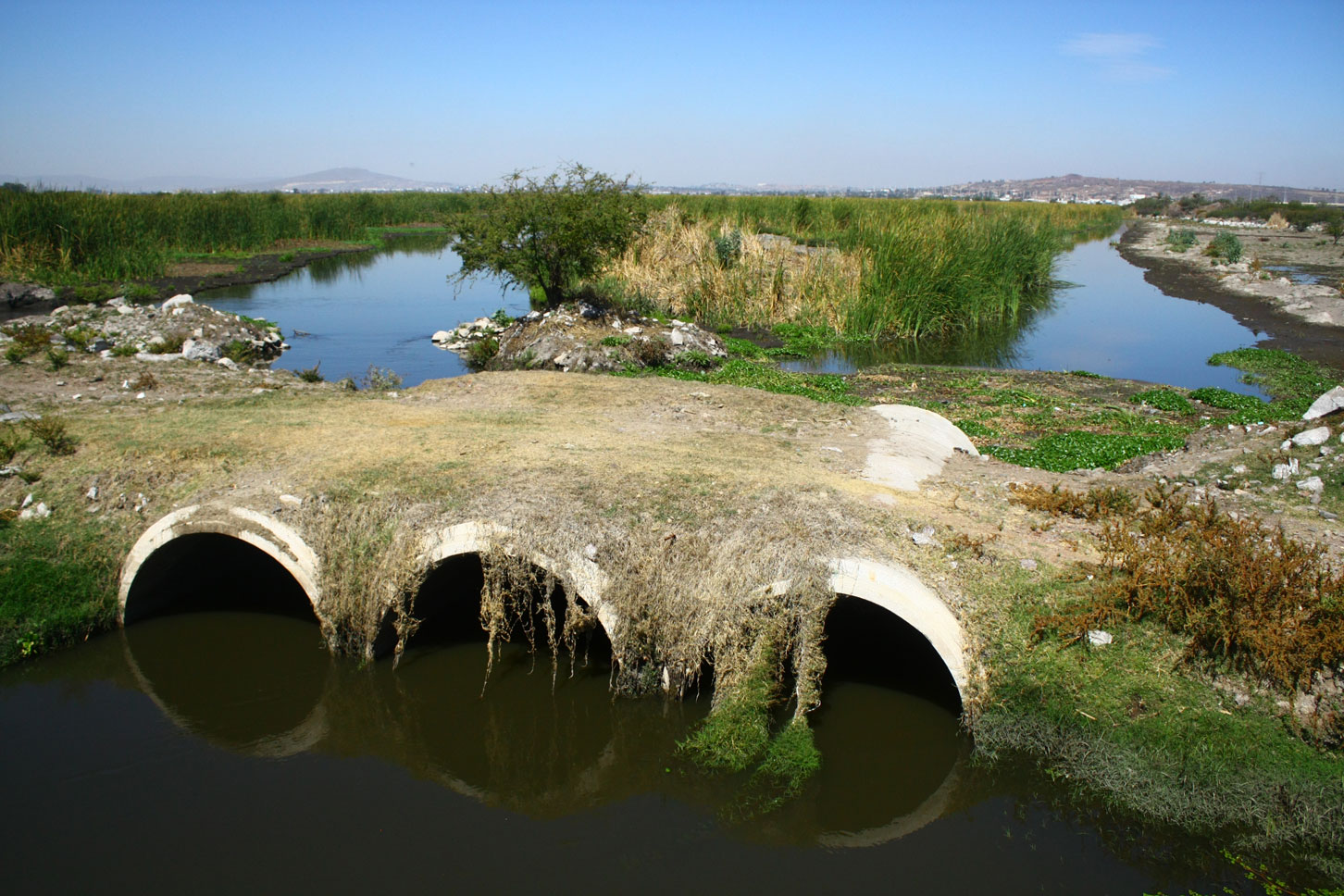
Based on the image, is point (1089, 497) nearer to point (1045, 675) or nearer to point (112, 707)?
point (1045, 675)

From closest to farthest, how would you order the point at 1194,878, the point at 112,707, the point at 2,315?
1. the point at 1194,878
2. the point at 112,707
3. the point at 2,315

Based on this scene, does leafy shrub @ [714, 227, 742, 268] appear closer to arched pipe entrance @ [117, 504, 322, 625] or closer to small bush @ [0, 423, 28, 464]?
small bush @ [0, 423, 28, 464]

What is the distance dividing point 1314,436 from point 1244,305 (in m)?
21.8

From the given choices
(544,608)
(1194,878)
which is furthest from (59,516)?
(1194,878)

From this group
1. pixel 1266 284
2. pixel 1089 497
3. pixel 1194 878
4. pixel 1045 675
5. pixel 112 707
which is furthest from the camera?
pixel 1266 284

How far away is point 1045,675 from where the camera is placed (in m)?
6.02

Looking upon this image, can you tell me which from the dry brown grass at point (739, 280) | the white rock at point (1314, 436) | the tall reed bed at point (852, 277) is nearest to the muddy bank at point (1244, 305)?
the tall reed bed at point (852, 277)

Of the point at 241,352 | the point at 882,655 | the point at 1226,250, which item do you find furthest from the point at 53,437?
the point at 1226,250

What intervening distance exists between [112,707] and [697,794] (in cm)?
476

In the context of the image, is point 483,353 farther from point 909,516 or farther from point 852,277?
point 909,516

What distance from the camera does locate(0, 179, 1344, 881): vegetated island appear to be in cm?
562

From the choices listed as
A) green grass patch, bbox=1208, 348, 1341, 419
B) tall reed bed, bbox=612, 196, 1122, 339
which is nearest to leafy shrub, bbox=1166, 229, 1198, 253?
tall reed bed, bbox=612, 196, 1122, 339

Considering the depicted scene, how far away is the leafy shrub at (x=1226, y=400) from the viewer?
13.3 meters

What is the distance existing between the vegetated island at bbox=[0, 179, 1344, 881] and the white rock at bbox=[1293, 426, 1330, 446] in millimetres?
79
